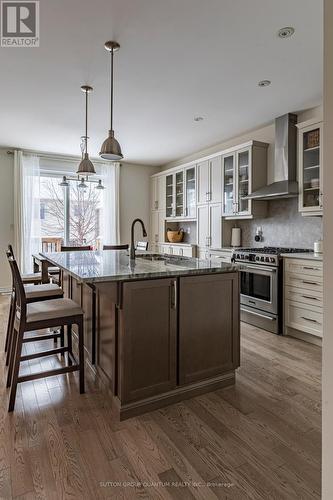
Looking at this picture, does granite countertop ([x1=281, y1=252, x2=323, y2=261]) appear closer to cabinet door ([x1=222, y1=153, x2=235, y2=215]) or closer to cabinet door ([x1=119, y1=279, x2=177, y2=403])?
cabinet door ([x1=222, y1=153, x2=235, y2=215])

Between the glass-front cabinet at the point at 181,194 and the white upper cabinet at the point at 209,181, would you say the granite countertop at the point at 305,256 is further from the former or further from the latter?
the glass-front cabinet at the point at 181,194

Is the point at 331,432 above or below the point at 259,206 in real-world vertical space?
below

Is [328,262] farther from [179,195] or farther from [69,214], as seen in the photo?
[69,214]

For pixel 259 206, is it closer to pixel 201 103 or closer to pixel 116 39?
pixel 201 103

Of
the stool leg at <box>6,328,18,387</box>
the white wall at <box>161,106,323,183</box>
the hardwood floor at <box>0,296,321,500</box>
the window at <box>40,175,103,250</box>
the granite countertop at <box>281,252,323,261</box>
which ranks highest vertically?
the white wall at <box>161,106,323,183</box>

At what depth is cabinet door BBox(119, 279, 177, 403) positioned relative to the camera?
6.20 ft

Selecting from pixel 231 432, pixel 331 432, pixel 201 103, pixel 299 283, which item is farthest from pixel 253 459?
pixel 201 103

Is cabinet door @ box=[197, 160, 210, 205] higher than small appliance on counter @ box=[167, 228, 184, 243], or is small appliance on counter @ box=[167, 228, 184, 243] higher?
cabinet door @ box=[197, 160, 210, 205]

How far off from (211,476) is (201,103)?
3593mm

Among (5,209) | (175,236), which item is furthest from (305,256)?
(5,209)

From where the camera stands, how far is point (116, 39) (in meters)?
2.42

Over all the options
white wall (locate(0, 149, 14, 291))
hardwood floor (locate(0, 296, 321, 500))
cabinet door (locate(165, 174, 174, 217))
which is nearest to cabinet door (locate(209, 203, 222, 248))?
cabinet door (locate(165, 174, 174, 217))

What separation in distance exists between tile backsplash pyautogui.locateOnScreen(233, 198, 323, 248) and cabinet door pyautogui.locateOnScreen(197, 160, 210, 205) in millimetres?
904

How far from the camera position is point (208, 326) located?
2213 mm
